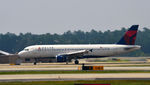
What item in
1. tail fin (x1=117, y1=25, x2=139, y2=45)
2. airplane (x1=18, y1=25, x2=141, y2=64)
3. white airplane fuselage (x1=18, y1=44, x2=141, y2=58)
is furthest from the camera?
tail fin (x1=117, y1=25, x2=139, y2=45)

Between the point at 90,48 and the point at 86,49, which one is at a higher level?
the point at 90,48

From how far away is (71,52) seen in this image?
96375 millimetres

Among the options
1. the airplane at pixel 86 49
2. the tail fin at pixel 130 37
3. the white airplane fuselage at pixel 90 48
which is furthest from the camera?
the tail fin at pixel 130 37

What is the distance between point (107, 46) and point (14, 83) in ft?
171

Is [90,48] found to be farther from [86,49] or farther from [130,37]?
[130,37]

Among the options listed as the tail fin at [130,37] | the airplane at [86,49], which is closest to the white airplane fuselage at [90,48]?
the airplane at [86,49]

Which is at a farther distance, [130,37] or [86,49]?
[130,37]

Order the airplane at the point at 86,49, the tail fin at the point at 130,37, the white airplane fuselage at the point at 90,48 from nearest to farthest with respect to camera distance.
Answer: the airplane at the point at 86,49, the white airplane fuselage at the point at 90,48, the tail fin at the point at 130,37

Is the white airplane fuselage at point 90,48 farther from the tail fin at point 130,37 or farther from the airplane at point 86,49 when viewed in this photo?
the tail fin at point 130,37

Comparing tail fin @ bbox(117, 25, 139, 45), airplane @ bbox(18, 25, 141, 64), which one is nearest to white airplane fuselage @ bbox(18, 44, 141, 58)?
airplane @ bbox(18, 25, 141, 64)

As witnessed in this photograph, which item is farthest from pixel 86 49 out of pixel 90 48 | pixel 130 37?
pixel 130 37

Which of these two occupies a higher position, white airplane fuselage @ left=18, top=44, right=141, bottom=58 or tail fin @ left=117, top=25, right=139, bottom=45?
tail fin @ left=117, top=25, right=139, bottom=45

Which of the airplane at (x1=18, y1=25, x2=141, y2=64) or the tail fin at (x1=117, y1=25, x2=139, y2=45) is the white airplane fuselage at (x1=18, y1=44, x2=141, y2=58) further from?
the tail fin at (x1=117, y1=25, x2=139, y2=45)

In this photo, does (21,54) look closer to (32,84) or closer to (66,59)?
(66,59)
